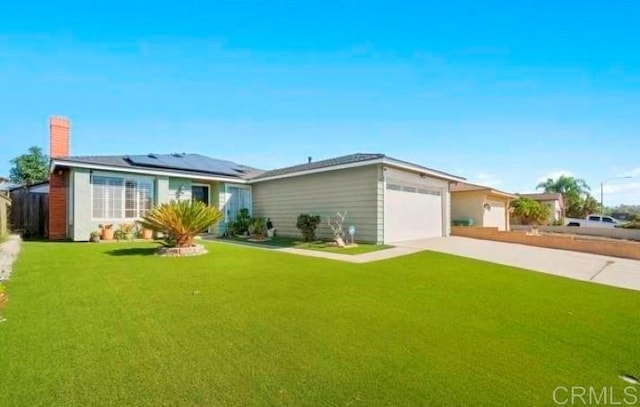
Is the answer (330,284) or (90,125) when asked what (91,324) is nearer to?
(330,284)

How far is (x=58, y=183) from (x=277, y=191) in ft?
31.9

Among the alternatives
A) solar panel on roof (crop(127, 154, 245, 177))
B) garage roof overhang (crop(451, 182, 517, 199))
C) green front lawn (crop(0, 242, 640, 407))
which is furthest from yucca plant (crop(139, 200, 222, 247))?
garage roof overhang (crop(451, 182, 517, 199))

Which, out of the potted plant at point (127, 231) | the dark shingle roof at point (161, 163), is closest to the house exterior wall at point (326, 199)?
the dark shingle roof at point (161, 163)

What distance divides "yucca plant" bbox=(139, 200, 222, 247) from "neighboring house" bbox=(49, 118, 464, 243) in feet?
17.8

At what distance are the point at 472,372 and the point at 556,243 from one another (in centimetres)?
1375

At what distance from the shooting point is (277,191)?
16.6 m

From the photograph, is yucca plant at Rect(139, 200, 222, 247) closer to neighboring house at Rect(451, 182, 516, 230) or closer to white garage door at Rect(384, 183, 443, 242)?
white garage door at Rect(384, 183, 443, 242)

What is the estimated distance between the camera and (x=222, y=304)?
4766mm

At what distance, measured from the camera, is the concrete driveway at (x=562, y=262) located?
8.08 meters

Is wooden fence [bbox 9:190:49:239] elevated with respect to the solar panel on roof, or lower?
lower

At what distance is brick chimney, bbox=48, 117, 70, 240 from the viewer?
541 inches

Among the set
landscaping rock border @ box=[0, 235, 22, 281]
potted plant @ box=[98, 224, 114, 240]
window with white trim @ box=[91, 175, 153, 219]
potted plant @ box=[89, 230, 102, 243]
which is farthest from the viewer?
window with white trim @ box=[91, 175, 153, 219]

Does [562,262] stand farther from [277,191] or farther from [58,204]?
[58,204]

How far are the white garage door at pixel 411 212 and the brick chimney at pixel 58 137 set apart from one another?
14287 millimetres
